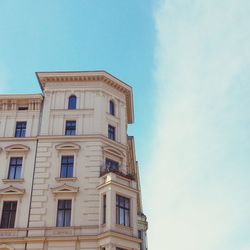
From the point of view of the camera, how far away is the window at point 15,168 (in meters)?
33.1

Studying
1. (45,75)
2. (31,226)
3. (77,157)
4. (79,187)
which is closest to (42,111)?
(45,75)

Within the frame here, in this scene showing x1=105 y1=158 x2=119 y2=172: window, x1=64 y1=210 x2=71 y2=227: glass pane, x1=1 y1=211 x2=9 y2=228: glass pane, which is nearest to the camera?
x1=64 y1=210 x2=71 y2=227: glass pane

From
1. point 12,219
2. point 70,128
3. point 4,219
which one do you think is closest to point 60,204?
point 12,219

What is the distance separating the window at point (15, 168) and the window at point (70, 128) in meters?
4.77

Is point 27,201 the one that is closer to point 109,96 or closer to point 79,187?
point 79,187

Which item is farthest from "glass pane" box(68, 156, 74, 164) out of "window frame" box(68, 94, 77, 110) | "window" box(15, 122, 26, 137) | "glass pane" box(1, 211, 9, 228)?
"glass pane" box(1, 211, 9, 228)

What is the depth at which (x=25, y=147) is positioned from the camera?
34.2 metres

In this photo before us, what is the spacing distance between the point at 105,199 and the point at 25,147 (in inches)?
351

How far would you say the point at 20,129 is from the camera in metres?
36.0

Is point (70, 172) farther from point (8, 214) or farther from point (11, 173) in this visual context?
point (8, 214)

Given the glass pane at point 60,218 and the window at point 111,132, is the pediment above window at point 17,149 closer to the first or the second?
the glass pane at point 60,218

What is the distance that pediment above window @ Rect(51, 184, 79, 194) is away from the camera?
31375mm

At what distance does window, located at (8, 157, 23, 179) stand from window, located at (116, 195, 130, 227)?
Result: 898cm

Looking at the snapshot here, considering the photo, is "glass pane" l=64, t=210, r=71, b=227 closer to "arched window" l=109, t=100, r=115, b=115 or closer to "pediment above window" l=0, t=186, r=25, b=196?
"pediment above window" l=0, t=186, r=25, b=196
